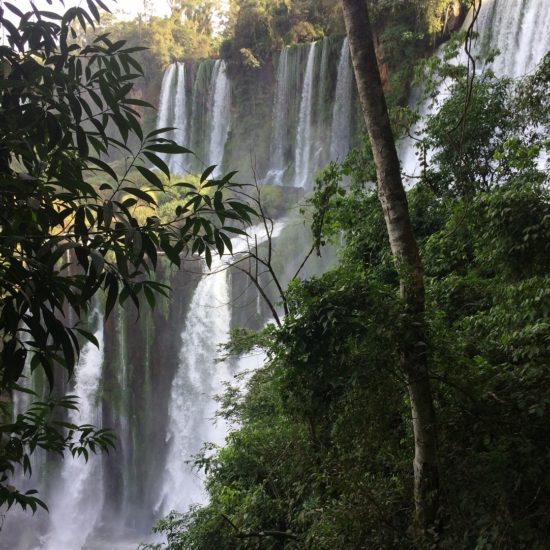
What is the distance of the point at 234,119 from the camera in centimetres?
2173

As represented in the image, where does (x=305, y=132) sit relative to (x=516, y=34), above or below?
above

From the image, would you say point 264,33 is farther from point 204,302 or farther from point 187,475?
point 187,475

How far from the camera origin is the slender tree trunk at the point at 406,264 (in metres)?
2.59

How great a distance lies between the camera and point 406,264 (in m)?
2.66

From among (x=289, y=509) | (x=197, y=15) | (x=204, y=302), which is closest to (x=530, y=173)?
(x=289, y=509)

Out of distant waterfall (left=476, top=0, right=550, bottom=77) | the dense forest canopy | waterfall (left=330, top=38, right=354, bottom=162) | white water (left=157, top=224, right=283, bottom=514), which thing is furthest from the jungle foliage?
waterfall (left=330, top=38, right=354, bottom=162)

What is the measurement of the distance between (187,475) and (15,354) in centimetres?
1365

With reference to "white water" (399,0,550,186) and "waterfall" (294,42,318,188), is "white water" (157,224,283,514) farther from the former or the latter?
"white water" (399,0,550,186)

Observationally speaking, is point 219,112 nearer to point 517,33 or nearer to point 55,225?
point 517,33

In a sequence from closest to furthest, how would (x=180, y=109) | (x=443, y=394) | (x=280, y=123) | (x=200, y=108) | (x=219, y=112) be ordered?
(x=443, y=394) → (x=280, y=123) → (x=219, y=112) → (x=200, y=108) → (x=180, y=109)

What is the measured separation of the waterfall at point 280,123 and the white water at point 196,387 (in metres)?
5.72

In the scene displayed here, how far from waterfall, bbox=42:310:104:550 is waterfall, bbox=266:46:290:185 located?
317 inches

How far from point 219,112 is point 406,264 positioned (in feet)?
67.6

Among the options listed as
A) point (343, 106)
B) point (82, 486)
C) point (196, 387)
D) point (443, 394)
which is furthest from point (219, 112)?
point (443, 394)
